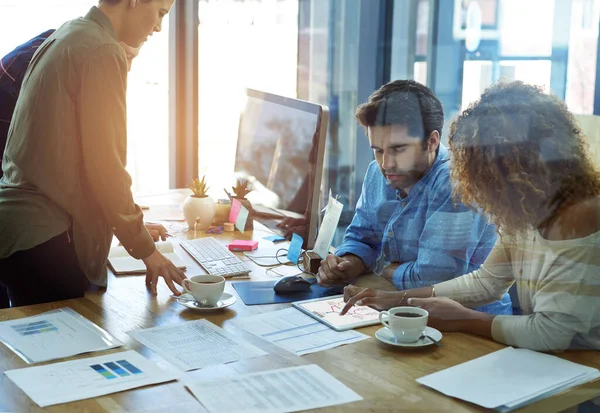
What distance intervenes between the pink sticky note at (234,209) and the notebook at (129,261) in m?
0.36

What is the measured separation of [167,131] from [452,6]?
195 centimetres

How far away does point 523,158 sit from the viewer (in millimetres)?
1546

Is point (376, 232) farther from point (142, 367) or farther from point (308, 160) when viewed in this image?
point (142, 367)

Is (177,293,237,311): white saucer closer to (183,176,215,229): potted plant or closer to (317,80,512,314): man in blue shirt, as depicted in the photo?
(317,80,512,314): man in blue shirt

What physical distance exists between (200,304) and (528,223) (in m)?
0.75

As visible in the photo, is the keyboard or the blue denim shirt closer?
Answer: the blue denim shirt

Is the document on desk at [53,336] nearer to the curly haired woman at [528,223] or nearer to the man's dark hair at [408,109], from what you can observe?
the curly haired woman at [528,223]

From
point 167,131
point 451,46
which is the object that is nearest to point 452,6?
point 451,46

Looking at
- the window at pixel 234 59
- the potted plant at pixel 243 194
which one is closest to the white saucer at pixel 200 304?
the potted plant at pixel 243 194

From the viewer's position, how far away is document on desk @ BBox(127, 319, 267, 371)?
137 centimetres

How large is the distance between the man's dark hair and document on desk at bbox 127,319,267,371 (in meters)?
0.80

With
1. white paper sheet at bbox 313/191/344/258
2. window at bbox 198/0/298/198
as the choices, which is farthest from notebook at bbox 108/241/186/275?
window at bbox 198/0/298/198

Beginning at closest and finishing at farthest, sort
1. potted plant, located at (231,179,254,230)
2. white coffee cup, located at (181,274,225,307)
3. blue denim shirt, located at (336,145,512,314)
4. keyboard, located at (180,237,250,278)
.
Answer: white coffee cup, located at (181,274,225,307) → blue denim shirt, located at (336,145,512,314) → keyboard, located at (180,237,250,278) → potted plant, located at (231,179,254,230)

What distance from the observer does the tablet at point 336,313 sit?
5.14ft
